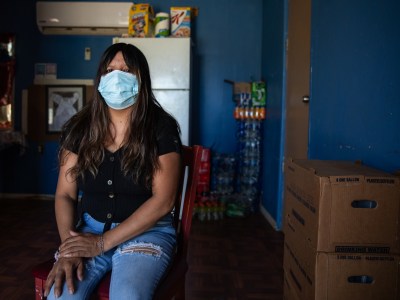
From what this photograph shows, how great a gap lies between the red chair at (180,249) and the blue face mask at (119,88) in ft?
0.98

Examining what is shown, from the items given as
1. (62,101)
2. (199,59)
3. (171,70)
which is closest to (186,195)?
(171,70)

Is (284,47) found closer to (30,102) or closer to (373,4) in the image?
(373,4)

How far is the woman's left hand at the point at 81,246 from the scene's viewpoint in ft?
3.79

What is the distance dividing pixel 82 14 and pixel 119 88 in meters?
3.45

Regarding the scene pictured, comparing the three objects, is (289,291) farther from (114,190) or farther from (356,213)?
(114,190)

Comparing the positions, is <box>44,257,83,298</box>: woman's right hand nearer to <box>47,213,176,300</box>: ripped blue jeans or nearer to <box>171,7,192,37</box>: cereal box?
<box>47,213,176,300</box>: ripped blue jeans

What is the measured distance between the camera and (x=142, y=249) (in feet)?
3.90

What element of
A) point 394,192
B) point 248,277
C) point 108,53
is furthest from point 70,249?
point 248,277

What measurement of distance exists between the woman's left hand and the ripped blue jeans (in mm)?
29

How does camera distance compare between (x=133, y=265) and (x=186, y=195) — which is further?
(x=186, y=195)

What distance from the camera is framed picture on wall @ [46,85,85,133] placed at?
4582 mm

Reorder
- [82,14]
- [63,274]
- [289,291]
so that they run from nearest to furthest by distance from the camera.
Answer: [63,274], [289,291], [82,14]

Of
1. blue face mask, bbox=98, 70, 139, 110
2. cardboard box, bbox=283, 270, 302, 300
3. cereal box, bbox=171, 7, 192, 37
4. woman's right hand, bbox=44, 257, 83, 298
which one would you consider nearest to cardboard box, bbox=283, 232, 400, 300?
cardboard box, bbox=283, 270, 302, 300

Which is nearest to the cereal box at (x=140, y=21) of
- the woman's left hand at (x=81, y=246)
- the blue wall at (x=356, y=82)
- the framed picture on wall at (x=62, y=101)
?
the framed picture on wall at (x=62, y=101)
